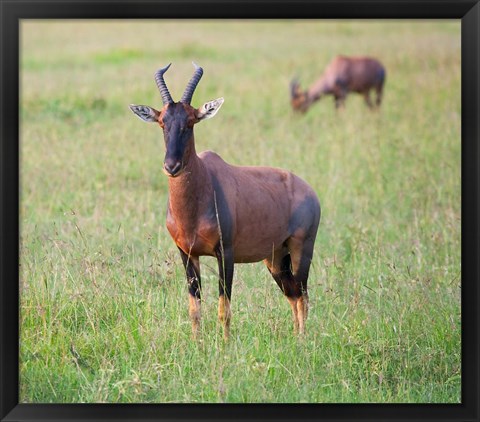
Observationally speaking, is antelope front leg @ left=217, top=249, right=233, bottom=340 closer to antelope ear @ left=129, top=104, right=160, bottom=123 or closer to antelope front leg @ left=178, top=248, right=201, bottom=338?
antelope front leg @ left=178, top=248, right=201, bottom=338

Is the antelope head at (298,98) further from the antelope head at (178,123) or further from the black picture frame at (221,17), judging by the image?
the black picture frame at (221,17)

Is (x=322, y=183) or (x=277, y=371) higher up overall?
(x=322, y=183)

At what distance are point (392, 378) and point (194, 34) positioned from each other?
20.6 meters

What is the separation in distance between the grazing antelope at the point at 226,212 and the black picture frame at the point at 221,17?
1030 millimetres

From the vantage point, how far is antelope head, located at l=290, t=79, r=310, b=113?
55.0 feet

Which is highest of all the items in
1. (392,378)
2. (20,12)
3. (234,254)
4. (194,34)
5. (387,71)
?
(194,34)

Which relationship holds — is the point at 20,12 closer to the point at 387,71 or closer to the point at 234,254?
the point at 234,254

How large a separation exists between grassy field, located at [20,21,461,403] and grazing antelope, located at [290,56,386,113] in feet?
1.15

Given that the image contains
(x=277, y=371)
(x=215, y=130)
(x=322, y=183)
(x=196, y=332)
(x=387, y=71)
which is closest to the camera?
(x=277, y=371)

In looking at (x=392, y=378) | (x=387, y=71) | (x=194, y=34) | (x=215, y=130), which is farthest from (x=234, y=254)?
(x=194, y=34)

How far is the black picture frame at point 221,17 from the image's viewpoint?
17.2 ft

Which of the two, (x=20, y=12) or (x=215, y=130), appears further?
(x=215, y=130)
